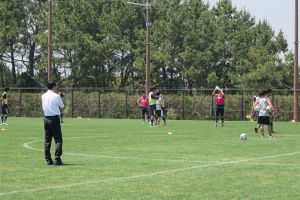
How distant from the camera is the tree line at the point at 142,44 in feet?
203

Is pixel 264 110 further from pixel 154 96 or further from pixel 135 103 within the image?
pixel 135 103

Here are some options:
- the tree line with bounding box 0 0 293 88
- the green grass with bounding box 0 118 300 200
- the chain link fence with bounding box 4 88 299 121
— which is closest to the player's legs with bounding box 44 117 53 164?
the green grass with bounding box 0 118 300 200

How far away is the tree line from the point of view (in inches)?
2437

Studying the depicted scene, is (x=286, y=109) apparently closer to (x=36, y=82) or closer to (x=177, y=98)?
(x=177, y=98)

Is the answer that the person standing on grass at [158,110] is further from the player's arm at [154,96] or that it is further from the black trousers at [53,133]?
the black trousers at [53,133]

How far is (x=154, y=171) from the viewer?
1480cm

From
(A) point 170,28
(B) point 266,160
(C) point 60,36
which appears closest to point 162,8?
(A) point 170,28

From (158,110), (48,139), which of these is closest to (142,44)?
(158,110)

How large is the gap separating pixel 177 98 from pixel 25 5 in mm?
25387

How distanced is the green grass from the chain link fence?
1160 inches

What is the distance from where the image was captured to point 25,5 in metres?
73.9

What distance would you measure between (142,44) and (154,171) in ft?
167

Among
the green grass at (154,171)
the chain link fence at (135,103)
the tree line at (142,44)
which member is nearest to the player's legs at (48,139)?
the green grass at (154,171)

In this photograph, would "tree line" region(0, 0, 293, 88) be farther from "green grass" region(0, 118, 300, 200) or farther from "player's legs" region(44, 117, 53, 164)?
"player's legs" region(44, 117, 53, 164)
